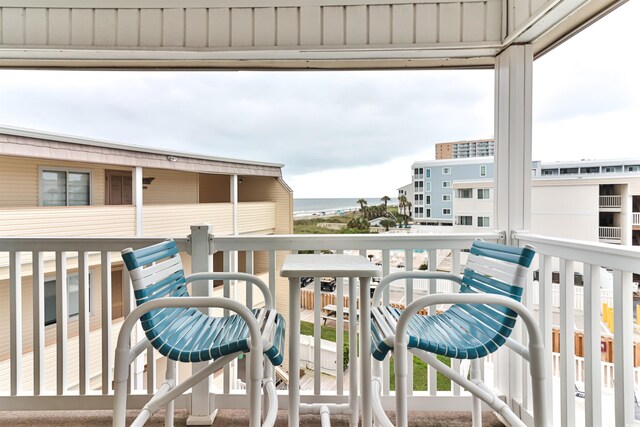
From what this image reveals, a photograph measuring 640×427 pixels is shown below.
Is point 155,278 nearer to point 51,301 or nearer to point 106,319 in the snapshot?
point 106,319

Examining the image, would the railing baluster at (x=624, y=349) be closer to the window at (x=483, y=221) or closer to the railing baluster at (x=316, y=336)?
the window at (x=483, y=221)

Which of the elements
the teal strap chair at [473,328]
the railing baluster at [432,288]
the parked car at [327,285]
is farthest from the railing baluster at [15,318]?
the railing baluster at [432,288]

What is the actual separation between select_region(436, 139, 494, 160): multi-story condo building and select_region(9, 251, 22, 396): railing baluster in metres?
2.60

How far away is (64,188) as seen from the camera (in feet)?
6.17

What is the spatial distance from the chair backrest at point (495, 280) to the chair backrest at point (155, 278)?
1.31 metres

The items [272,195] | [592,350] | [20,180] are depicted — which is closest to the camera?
[592,350]

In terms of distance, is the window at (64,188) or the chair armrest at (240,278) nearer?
the chair armrest at (240,278)

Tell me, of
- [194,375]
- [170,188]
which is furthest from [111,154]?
[194,375]

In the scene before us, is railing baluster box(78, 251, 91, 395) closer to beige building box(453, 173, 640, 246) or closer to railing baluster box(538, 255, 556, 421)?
beige building box(453, 173, 640, 246)

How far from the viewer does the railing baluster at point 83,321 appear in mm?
1900

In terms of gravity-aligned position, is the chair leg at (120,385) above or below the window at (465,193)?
below

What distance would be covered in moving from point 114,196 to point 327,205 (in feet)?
4.19

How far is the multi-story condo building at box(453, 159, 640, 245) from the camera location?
1.50 metres

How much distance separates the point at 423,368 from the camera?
2.22 m
